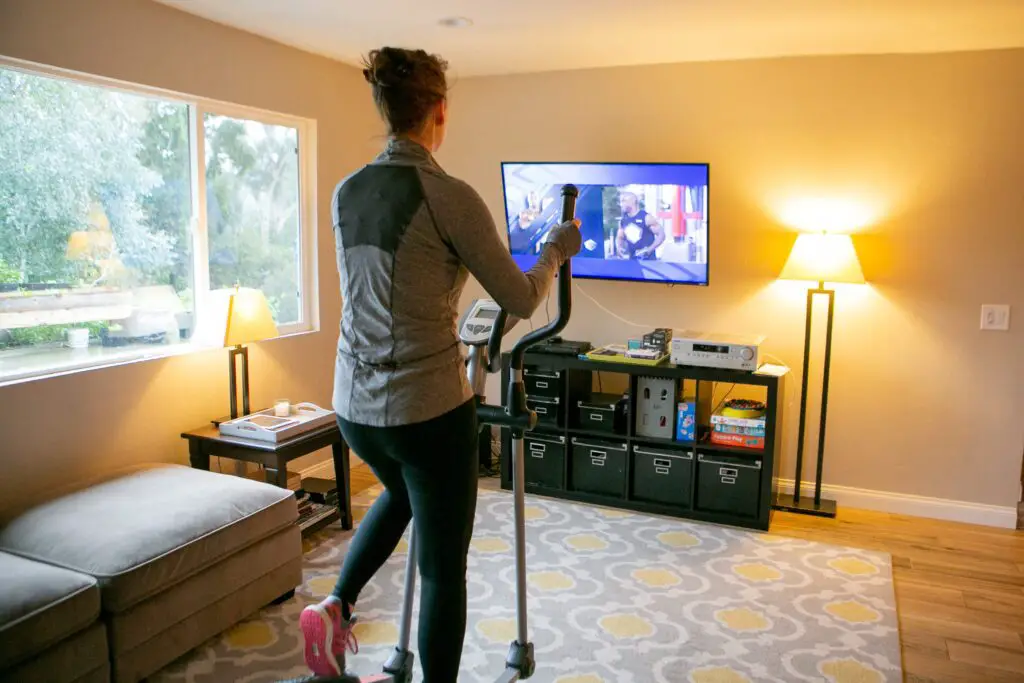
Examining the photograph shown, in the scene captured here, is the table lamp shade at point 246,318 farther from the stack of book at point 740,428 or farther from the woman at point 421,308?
the stack of book at point 740,428

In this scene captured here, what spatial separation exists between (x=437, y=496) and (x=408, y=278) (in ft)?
1.54

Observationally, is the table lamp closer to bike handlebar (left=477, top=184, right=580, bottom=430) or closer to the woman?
bike handlebar (left=477, top=184, right=580, bottom=430)

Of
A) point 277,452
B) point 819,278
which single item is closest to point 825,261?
point 819,278

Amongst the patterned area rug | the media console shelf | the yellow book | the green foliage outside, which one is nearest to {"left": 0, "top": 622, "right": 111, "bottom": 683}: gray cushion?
the patterned area rug

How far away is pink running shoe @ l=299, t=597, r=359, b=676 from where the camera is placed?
1.92 metres

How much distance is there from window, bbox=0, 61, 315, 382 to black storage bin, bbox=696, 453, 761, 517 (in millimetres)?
2286

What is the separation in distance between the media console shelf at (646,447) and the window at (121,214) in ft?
5.06

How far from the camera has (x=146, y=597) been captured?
2305 mm

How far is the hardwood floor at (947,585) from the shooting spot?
2582mm

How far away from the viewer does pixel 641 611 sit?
9.47 feet

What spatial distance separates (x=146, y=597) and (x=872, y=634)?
2.33 m

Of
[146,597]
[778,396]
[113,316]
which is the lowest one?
[146,597]

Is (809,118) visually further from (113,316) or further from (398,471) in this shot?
(113,316)

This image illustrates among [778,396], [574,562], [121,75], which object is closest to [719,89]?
[778,396]
